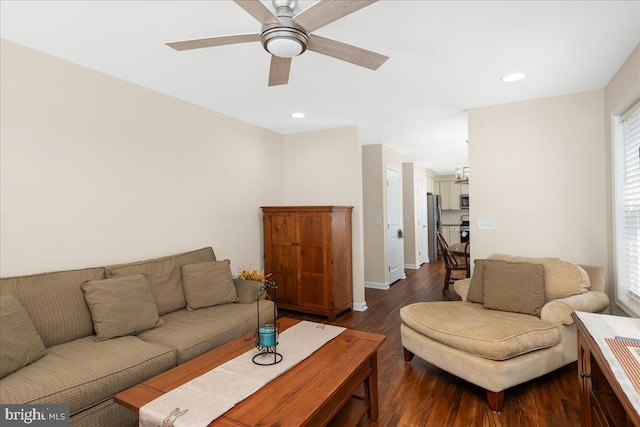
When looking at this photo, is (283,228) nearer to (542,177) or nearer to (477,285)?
(477,285)

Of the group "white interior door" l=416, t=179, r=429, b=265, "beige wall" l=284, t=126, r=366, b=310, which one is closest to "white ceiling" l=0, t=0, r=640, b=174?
"beige wall" l=284, t=126, r=366, b=310

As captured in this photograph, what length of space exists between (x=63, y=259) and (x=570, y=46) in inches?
156

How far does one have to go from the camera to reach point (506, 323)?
91.0 inches

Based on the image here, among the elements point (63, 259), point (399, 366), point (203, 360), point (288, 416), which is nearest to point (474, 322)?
point (399, 366)

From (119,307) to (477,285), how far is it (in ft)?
9.53

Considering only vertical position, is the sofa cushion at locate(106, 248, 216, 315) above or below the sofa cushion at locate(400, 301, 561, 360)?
above

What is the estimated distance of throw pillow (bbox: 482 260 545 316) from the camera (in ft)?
8.52

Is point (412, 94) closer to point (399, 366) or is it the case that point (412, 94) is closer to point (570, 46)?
point (570, 46)

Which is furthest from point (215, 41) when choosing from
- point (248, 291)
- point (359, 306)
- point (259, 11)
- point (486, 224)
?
point (359, 306)

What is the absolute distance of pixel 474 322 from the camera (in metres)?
2.38

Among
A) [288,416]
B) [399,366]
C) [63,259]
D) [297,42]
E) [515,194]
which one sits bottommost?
[399,366]

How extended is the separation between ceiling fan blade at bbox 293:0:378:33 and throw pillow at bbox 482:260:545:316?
2404 mm

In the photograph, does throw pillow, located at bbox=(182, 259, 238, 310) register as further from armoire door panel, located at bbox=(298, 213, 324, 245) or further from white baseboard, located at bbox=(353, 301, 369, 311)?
white baseboard, located at bbox=(353, 301, 369, 311)

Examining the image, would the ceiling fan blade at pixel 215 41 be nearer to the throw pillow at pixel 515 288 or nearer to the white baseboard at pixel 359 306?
the throw pillow at pixel 515 288
